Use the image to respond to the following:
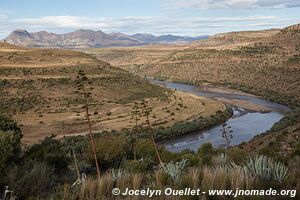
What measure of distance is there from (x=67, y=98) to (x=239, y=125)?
926 inches

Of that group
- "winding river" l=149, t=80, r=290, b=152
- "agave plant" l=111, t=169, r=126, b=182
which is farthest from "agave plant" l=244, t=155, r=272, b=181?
"winding river" l=149, t=80, r=290, b=152

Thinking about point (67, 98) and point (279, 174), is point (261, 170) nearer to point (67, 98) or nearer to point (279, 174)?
point (279, 174)

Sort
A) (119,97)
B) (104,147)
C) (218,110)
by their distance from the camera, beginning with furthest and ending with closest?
1. (119,97)
2. (218,110)
3. (104,147)

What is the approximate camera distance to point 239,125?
43.4 m

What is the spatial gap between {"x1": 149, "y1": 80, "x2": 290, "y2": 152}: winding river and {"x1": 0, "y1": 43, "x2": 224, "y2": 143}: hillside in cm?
432

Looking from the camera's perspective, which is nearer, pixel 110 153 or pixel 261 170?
pixel 261 170

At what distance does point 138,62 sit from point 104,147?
125m

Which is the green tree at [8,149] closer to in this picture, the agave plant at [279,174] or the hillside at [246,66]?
the agave plant at [279,174]

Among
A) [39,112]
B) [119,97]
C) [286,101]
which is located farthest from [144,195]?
[286,101]

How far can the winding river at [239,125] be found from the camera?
117 ft

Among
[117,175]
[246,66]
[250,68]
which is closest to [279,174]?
[117,175]

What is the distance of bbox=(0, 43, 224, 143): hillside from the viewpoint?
136 ft

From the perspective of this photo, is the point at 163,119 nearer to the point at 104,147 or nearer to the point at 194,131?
the point at 194,131

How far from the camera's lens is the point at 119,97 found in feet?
188
